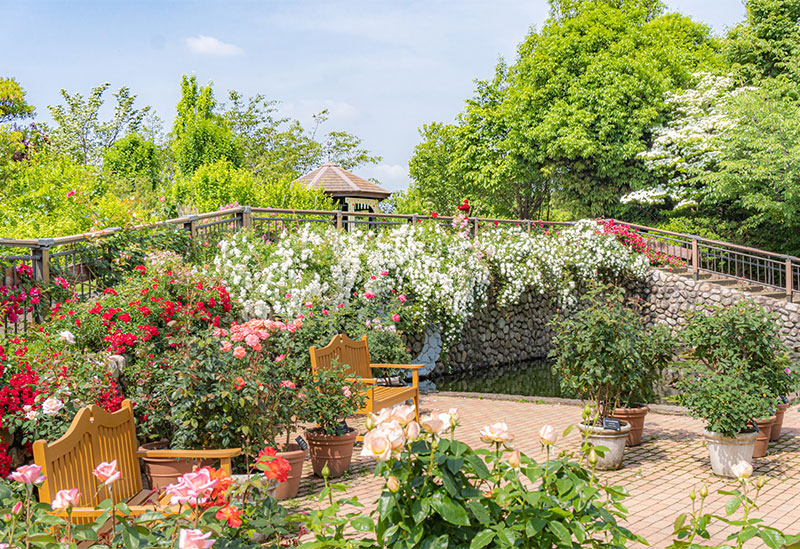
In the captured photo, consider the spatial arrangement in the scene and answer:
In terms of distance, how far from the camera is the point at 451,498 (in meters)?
2.11

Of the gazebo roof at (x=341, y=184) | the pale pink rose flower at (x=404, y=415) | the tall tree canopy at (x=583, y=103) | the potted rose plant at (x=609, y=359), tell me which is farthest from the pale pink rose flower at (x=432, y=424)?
the tall tree canopy at (x=583, y=103)

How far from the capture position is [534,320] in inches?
643

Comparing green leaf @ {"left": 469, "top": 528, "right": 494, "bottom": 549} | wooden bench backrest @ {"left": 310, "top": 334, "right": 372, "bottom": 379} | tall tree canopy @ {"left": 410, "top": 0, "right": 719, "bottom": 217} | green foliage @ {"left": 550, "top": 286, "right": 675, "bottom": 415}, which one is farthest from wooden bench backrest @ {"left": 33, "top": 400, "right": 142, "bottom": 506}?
tall tree canopy @ {"left": 410, "top": 0, "right": 719, "bottom": 217}

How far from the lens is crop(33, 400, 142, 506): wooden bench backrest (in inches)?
121

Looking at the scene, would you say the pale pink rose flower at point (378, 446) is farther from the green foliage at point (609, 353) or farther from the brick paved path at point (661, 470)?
the green foliage at point (609, 353)

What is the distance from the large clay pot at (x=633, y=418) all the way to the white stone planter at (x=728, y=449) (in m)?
1.05

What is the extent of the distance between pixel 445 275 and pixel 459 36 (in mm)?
4288

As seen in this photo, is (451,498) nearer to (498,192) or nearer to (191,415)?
(191,415)

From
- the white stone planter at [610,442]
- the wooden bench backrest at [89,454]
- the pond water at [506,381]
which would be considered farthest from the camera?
the pond water at [506,381]

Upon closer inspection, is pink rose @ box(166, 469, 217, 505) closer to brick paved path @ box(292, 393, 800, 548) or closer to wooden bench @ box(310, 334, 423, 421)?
brick paved path @ box(292, 393, 800, 548)

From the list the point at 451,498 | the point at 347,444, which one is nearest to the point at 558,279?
the point at 347,444

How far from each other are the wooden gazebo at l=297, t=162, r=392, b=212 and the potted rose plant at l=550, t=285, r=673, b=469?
15.2 metres

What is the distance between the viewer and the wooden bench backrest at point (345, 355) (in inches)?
258

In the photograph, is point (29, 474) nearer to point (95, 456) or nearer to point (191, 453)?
point (95, 456)
